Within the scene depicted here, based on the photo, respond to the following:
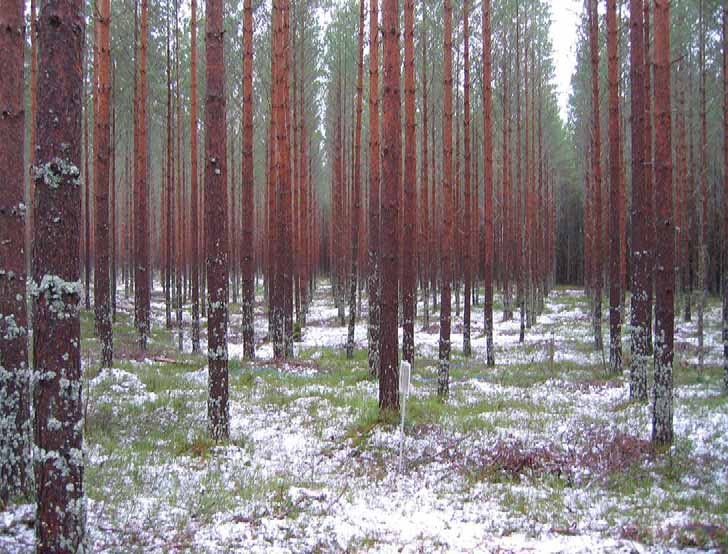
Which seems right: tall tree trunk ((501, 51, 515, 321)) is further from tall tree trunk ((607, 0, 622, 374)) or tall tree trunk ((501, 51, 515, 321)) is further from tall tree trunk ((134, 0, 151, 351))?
tall tree trunk ((134, 0, 151, 351))

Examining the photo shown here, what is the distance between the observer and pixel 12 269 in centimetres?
486

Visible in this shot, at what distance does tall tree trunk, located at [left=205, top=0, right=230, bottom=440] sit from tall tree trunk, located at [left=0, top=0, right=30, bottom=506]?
8.96 ft

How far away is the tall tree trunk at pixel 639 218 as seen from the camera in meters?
8.81

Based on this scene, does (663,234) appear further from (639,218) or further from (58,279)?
(58,279)

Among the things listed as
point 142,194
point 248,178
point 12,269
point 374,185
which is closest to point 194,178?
point 142,194

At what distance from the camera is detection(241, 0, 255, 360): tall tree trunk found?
1298 centimetres

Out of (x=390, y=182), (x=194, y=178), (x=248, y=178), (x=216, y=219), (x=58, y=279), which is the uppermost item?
(x=194, y=178)

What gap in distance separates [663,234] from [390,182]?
3.60 m

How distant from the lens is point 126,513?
5148mm

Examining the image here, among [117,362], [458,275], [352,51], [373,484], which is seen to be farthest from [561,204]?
[373,484]

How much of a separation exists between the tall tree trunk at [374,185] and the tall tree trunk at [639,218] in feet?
14.9

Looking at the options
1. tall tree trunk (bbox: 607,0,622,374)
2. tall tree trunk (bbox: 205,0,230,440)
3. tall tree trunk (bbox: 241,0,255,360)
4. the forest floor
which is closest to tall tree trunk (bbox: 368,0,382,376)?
the forest floor

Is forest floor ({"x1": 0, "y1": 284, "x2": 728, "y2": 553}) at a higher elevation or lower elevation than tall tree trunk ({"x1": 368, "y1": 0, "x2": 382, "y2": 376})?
lower

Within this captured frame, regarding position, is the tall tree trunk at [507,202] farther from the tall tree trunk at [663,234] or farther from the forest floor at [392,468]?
the tall tree trunk at [663,234]
